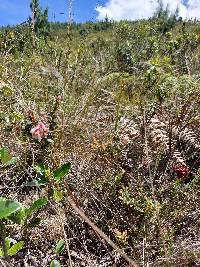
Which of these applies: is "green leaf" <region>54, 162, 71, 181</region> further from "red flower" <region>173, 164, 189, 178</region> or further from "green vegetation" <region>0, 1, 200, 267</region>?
"red flower" <region>173, 164, 189, 178</region>

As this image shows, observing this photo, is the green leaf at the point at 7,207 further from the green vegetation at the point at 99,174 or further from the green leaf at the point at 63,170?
the green leaf at the point at 63,170

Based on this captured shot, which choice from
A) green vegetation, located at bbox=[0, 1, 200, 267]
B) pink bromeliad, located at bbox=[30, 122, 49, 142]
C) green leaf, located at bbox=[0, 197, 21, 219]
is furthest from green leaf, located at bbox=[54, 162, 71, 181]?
pink bromeliad, located at bbox=[30, 122, 49, 142]

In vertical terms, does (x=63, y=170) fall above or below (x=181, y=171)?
above

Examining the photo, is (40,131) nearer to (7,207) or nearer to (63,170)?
(63,170)

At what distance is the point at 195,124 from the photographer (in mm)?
2176

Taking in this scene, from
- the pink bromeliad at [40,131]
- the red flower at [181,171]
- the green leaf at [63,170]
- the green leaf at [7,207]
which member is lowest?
the red flower at [181,171]

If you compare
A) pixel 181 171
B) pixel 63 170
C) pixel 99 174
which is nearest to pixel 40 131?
pixel 99 174

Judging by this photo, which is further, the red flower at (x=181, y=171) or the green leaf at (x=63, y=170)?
A: the red flower at (x=181, y=171)

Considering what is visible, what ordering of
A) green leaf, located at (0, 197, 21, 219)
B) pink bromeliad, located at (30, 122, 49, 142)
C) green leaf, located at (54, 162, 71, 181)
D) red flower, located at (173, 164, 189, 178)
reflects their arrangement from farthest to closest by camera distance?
red flower, located at (173, 164, 189, 178) < pink bromeliad, located at (30, 122, 49, 142) < green leaf, located at (54, 162, 71, 181) < green leaf, located at (0, 197, 21, 219)

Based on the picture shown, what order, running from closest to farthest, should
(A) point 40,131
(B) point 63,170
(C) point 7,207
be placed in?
(C) point 7,207, (B) point 63,170, (A) point 40,131

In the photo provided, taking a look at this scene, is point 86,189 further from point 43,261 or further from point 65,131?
point 65,131

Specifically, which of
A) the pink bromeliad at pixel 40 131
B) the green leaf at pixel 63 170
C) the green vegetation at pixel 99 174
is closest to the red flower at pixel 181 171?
the green vegetation at pixel 99 174

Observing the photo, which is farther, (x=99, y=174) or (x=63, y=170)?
(x=99, y=174)

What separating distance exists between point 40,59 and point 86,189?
4.81 ft
